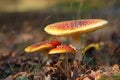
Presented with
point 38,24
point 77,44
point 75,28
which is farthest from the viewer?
point 38,24

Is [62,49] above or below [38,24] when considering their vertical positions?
below

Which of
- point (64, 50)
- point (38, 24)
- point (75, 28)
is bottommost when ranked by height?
point (64, 50)

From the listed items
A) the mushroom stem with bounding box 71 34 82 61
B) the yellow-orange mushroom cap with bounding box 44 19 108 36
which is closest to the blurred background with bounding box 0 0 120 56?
the mushroom stem with bounding box 71 34 82 61

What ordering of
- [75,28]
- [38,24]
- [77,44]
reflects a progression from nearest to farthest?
[75,28] → [77,44] → [38,24]

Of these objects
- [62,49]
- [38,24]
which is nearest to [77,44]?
[62,49]

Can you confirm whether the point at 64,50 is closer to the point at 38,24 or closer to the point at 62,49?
the point at 62,49

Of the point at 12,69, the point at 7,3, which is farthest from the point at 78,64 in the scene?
the point at 7,3

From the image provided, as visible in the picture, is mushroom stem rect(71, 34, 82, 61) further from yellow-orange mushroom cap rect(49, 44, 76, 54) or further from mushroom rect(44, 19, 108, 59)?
yellow-orange mushroom cap rect(49, 44, 76, 54)

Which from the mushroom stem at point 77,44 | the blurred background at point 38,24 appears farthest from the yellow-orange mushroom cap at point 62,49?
the blurred background at point 38,24

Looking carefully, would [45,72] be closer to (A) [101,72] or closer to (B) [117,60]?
(A) [101,72]
